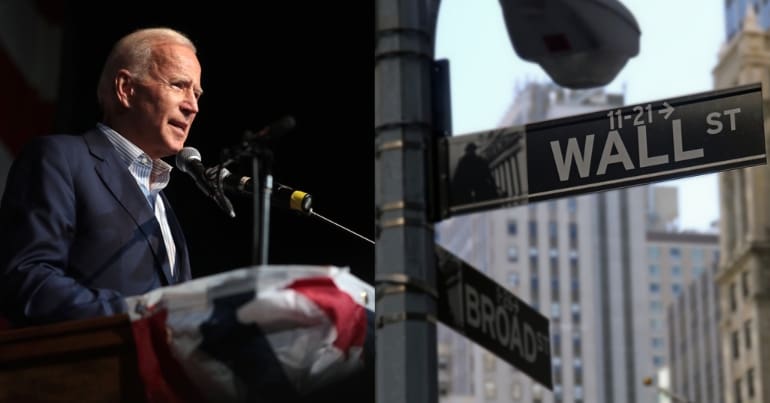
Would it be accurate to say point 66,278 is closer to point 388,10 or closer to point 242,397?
point 242,397

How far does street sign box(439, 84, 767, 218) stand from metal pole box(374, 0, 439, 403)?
12 cm

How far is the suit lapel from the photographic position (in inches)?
212

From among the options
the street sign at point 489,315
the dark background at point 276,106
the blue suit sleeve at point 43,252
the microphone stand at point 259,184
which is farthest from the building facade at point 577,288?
the street sign at point 489,315

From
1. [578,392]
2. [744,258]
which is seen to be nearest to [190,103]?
[744,258]

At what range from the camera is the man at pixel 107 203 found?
524 cm

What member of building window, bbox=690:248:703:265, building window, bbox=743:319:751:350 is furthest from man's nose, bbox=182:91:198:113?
building window, bbox=690:248:703:265

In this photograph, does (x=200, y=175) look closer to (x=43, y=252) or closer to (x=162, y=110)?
(x=162, y=110)

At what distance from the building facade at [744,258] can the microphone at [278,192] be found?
57.3 meters

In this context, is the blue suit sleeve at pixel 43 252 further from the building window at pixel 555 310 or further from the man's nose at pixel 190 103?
the building window at pixel 555 310

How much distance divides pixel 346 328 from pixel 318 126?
1125mm

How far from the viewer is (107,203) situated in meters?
5.38

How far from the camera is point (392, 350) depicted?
4.21m

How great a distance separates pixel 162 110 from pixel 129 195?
14.6 inches

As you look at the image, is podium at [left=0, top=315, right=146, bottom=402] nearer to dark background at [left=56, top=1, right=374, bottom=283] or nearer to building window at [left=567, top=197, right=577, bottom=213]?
dark background at [left=56, top=1, right=374, bottom=283]
